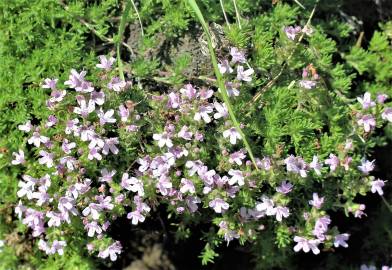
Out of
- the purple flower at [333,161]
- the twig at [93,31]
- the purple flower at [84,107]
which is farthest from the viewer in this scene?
the twig at [93,31]

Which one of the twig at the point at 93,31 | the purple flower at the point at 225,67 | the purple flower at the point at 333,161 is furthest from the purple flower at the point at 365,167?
the twig at the point at 93,31

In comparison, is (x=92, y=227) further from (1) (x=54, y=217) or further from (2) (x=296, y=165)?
(2) (x=296, y=165)

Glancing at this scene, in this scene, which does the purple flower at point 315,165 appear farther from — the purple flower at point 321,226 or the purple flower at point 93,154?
the purple flower at point 93,154

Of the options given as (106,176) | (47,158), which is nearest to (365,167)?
(106,176)

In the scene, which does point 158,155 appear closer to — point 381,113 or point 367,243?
point 381,113

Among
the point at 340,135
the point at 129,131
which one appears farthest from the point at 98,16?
the point at 340,135

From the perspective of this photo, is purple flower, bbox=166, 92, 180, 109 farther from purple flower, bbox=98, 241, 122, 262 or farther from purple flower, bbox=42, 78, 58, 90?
purple flower, bbox=98, 241, 122, 262
